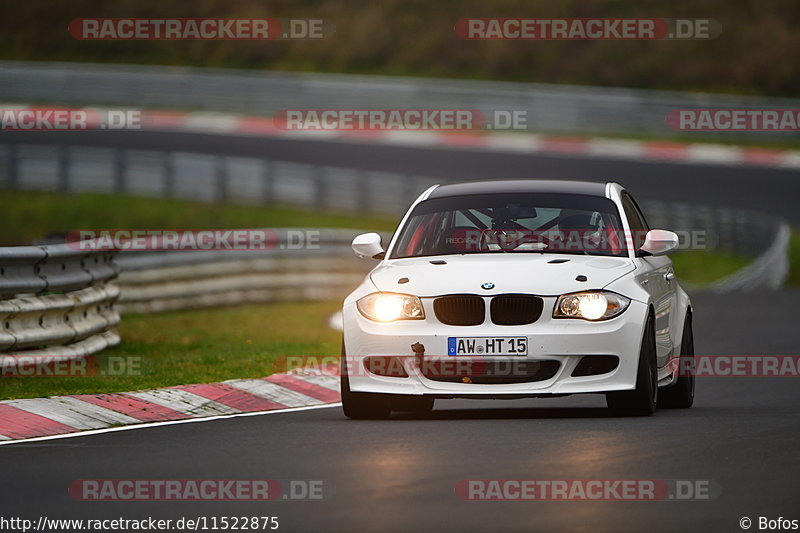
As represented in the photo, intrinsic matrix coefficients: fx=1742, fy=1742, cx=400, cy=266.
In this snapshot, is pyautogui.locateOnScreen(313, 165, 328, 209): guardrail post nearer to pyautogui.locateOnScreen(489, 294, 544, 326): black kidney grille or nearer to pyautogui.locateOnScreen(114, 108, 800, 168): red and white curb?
pyautogui.locateOnScreen(114, 108, 800, 168): red and white curb

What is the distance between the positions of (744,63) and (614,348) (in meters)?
39.8

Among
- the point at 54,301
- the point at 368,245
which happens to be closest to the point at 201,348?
the point at 54,301

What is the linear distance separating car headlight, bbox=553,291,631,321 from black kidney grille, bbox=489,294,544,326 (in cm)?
13

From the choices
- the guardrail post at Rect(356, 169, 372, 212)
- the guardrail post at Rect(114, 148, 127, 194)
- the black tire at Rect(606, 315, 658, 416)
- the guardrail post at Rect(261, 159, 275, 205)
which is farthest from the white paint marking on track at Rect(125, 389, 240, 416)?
the guardrail post at Rect(356, 169, 372, 212)

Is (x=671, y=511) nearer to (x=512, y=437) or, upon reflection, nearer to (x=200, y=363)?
(x=512, y=437)

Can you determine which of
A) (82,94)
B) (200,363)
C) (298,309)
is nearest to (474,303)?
(200,363)

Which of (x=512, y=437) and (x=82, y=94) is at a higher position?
(x=82, y=94)

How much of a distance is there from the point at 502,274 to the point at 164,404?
2483 mm

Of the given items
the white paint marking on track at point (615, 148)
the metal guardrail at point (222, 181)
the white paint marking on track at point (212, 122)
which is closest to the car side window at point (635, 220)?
the metal guardrail at point (222, 181)

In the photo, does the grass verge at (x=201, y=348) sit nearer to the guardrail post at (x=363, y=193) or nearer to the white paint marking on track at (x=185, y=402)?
the white paint marking on track at (x=185, y=402)

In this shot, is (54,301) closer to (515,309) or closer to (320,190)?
Result: (515,309)

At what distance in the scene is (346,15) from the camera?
53469 mm

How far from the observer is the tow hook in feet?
35.0

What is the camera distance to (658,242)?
11531 millimetres
